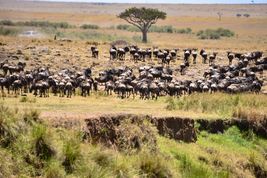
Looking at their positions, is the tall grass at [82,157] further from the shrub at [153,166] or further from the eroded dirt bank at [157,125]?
the eroded dirt bank at [157,125]

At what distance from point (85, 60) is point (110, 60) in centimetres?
220

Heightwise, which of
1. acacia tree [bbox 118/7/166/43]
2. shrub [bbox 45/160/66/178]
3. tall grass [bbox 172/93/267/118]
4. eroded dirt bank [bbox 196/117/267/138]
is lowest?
eroded dirt bank [bbox 196/117/267/138]

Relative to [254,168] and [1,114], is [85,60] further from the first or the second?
[1,114]

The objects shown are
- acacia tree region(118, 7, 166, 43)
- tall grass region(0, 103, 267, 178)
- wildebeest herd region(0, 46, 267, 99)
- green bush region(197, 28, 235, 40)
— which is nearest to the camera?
tall grass region(0, 103, 267, 178)

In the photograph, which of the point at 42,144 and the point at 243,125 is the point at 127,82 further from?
the point at 42,144

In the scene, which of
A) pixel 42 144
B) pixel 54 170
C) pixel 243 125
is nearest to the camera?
pixel 54 170

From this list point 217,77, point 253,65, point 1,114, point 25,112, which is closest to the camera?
point 1,114

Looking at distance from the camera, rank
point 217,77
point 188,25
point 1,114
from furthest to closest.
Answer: point 188,25 → point 217,77 → point 1,114

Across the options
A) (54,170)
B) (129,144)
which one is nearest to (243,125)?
(129,144)

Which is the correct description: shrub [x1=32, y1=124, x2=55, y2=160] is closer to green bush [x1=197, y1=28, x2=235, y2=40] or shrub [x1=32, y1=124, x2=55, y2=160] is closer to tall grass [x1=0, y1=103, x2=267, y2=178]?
tall grass [x1=0, y1=103, x2=267, y2=178]

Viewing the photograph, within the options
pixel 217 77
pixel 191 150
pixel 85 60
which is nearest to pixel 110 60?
pixel 85 60

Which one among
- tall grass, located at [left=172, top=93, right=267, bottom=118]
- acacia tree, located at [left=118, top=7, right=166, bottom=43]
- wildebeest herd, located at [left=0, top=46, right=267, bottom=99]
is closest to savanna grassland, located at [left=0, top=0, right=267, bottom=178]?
tall grass, located at [left=172, top=93, right=267, bottom=118]

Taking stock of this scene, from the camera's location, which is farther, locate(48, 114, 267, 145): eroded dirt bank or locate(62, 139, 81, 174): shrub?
→ locate(48, 114, 267, 145): eroded dirt bank

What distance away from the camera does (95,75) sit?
4391 cm
